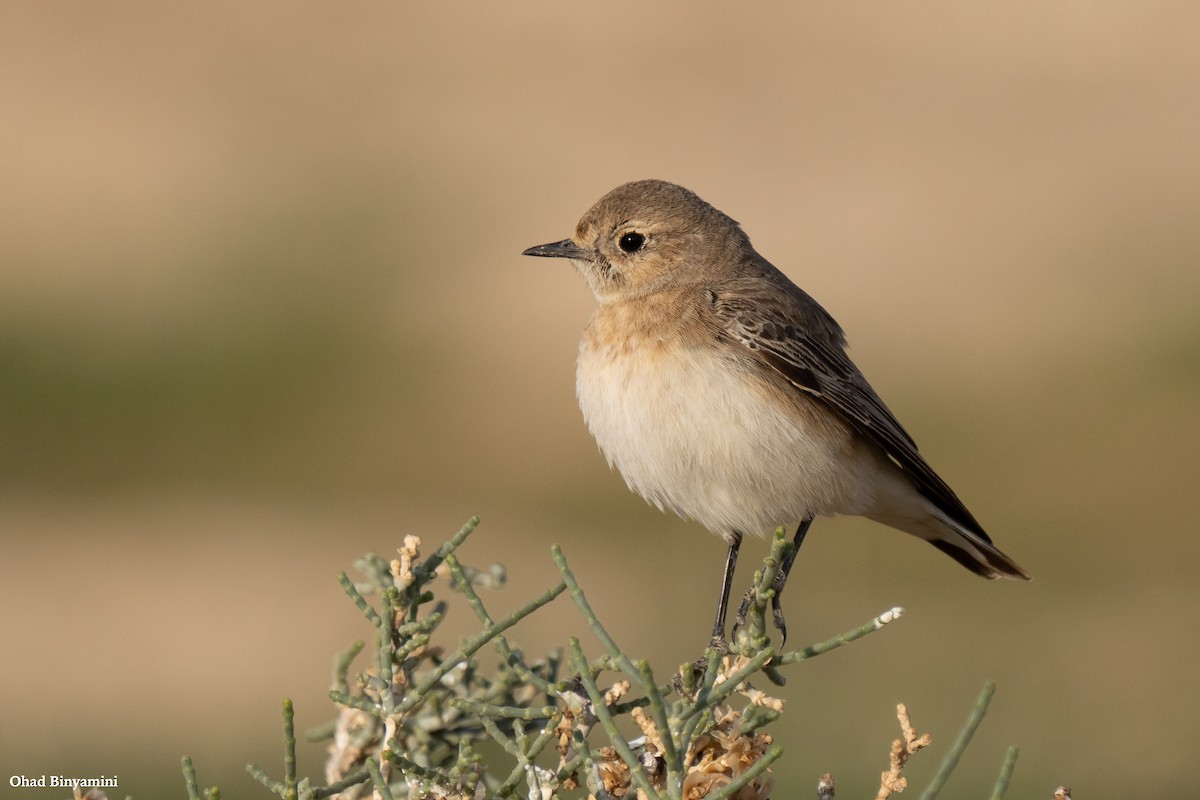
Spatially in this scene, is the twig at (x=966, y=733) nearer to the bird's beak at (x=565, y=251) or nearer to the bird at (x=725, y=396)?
the bird at (x=725, y=396)

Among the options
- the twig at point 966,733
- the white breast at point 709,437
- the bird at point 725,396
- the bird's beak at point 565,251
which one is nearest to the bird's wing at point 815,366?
the bird at point 725,396

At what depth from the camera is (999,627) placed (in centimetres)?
1053

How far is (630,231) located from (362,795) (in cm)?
273

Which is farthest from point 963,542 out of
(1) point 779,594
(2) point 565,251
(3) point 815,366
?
(2) point 565,251

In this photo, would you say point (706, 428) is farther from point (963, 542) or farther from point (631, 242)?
point (963, 542)

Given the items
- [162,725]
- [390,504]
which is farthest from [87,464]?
[162,725]

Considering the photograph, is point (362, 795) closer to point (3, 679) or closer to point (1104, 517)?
point (3, 679)

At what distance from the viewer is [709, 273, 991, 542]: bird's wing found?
5.73 m

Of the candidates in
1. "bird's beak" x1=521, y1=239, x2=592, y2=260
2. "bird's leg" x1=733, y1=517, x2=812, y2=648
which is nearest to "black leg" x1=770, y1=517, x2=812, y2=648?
"bird's leg" x1=733, y1=517, x2=812, y2=648

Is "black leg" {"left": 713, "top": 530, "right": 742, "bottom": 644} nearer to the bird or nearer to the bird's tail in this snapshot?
the bird

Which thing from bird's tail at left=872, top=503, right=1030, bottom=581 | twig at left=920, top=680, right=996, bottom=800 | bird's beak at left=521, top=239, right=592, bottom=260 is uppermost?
bird's beak at left=521, top=239, right=592, bottom=260

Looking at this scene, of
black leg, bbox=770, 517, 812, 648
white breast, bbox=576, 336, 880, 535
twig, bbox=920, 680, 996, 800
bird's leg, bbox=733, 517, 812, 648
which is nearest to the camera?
twig, bbox=920, 680, 996, 800

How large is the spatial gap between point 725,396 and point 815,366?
0.64 meters

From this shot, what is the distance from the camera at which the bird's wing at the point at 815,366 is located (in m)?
5.73
